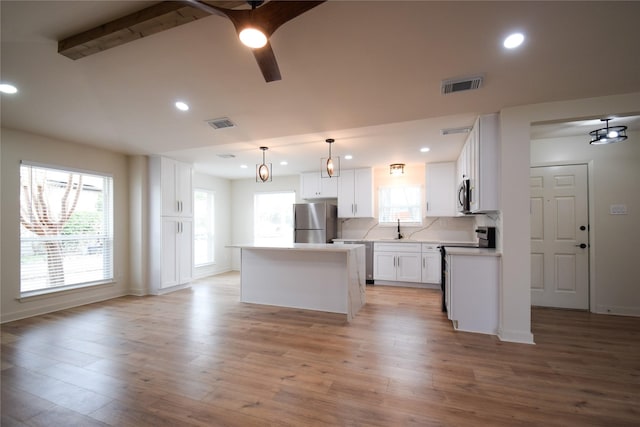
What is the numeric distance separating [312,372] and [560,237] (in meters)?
3.94

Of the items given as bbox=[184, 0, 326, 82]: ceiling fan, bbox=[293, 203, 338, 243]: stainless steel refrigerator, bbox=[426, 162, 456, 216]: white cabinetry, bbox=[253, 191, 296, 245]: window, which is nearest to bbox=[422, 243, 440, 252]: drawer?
bbox=[426, 162, 456, 216]: white cabinetry

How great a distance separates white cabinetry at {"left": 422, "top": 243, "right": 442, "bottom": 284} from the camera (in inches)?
197

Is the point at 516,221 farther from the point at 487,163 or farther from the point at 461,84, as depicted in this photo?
the point at 461,84

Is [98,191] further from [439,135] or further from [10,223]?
[439,135]

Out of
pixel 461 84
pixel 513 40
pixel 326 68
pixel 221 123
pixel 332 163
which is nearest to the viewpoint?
pixel 513 40

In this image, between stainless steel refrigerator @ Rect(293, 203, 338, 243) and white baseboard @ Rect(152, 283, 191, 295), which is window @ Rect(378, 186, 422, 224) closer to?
stainless steel refrigerator @ Rect(293, 203, 338, 243)

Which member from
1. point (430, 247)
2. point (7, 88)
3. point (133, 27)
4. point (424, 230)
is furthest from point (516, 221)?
point (7, 88)

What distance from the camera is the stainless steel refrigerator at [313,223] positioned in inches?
224

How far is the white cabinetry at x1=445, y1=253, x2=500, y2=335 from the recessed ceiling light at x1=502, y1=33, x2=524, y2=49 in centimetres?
203

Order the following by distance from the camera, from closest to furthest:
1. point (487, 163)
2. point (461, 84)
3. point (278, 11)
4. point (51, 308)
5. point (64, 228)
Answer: point (278, 11)
point (461, 84)
point (487, 163)
point (51, 308)
point (64, 228)

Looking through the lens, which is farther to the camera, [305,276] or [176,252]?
[176,252]

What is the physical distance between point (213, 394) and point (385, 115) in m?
3.00

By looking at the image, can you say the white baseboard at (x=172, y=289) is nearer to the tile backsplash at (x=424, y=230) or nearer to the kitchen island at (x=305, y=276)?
the kitchen island at (x=305, y=276)

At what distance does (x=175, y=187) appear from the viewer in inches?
202
